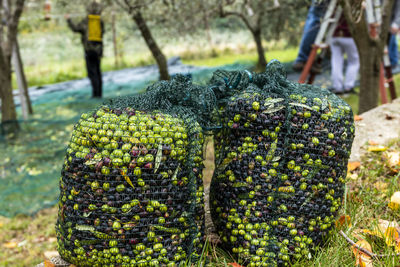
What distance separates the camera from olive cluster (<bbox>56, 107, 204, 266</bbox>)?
1.61 meters

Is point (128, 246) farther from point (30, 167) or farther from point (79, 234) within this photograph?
point (30, 167)

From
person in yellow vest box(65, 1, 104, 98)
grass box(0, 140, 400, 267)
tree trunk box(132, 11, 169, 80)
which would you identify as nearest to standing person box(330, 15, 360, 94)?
tree trunk box(132, 11, 169, 80)

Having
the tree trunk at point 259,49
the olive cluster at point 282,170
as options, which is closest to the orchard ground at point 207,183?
the olive cluster at point 282,170

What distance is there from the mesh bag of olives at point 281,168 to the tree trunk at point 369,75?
299cm

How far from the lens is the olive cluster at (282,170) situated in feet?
5.78

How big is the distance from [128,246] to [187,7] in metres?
7.63

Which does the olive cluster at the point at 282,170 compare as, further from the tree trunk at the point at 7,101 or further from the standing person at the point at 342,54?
the tree trunk at the point at 7,101

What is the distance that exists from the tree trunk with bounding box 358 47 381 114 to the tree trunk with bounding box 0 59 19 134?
17.7 feet

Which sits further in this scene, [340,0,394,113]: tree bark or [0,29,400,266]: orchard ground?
[340,0,394,113]: tree bark

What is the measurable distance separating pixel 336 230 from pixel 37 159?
17.1 feet

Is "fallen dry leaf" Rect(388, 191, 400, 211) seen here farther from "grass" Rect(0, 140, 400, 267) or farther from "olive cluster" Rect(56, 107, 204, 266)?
"olive cluster" Rect(56, 107, 204, 266)

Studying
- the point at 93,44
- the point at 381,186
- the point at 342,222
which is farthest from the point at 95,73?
the point at 342,222

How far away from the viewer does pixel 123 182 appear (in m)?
1.62

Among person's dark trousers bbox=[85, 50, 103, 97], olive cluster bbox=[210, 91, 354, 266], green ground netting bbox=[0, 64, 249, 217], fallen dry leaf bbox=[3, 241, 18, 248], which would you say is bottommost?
fallen dry leaf bbox=[3, 241, 18, 248]
